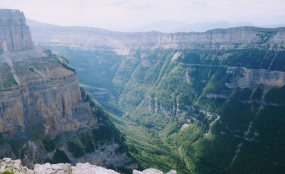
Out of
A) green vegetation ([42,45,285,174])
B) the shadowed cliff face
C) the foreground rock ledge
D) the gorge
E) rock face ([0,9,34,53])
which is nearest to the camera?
the foreground rock ledge

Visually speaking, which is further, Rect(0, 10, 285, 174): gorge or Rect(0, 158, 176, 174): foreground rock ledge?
Rect(0, 10, 285, 174): gorge

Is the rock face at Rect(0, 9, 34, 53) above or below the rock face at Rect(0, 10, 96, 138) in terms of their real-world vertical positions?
above

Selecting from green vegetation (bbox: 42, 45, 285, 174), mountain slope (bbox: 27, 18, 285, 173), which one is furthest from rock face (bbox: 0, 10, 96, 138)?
mountain slope (bbox: 27, 18, 285, 173)

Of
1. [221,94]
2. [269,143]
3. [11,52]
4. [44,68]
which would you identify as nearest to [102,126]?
[44,68]

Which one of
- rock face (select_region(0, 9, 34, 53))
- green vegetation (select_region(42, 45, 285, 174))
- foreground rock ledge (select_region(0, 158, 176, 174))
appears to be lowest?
green vegetation (select_region(42, 45, 285, 174))

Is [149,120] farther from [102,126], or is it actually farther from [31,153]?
[31,153]

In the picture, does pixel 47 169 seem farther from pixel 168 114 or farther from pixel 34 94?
pixel 168 114

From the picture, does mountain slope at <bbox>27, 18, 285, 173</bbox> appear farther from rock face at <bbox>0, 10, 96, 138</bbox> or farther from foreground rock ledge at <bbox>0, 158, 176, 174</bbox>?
foreground rock ledge at <bbox>0, 158, 176, 174</bbox>
